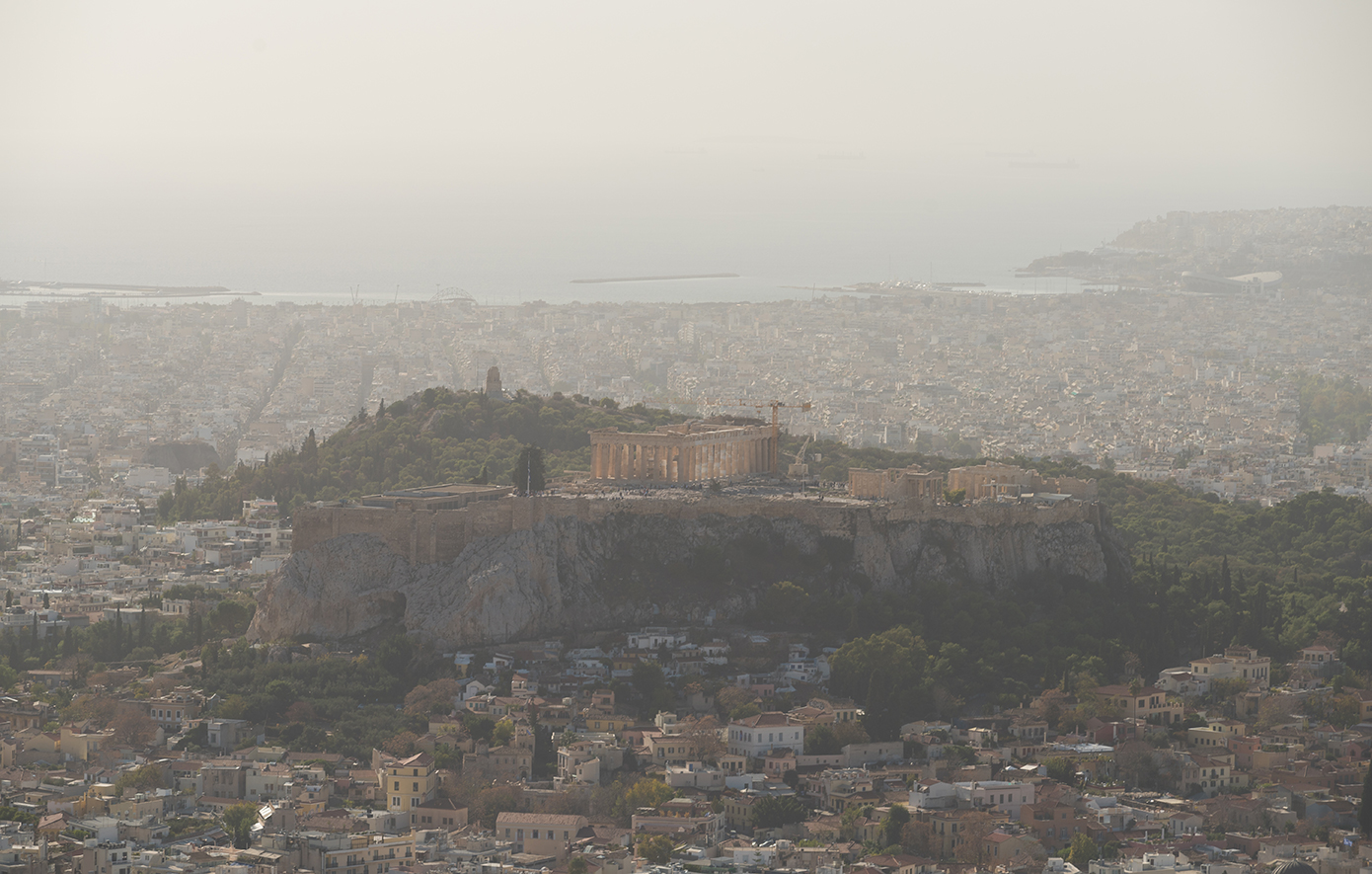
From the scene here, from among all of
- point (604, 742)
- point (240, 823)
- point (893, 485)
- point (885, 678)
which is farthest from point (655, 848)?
point (893, 485)

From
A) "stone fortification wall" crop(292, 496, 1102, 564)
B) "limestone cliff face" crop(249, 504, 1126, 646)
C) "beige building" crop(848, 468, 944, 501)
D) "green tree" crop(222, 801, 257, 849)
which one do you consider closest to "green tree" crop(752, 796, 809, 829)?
"green tree" crop(222, 801, 257, 849)

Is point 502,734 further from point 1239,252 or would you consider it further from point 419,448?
point 1239,252

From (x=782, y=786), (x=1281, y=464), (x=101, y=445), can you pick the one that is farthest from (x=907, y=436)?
(x=782, y=786)

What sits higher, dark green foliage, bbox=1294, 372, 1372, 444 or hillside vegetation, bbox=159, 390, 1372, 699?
hillside vegetation, bbox=159, 390, 1372, 699

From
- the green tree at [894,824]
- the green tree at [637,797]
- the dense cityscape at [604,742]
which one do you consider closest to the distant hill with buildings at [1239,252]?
the dense cityscape at [604,742]

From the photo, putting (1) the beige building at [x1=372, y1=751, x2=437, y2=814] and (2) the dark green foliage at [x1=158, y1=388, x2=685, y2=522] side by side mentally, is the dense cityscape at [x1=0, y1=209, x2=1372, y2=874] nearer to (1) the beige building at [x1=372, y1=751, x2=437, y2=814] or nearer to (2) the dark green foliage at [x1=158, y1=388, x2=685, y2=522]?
(1) the beige building at [x1=372, y1=751, x2=437, y2=814]

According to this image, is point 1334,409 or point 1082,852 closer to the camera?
point 1082,852
